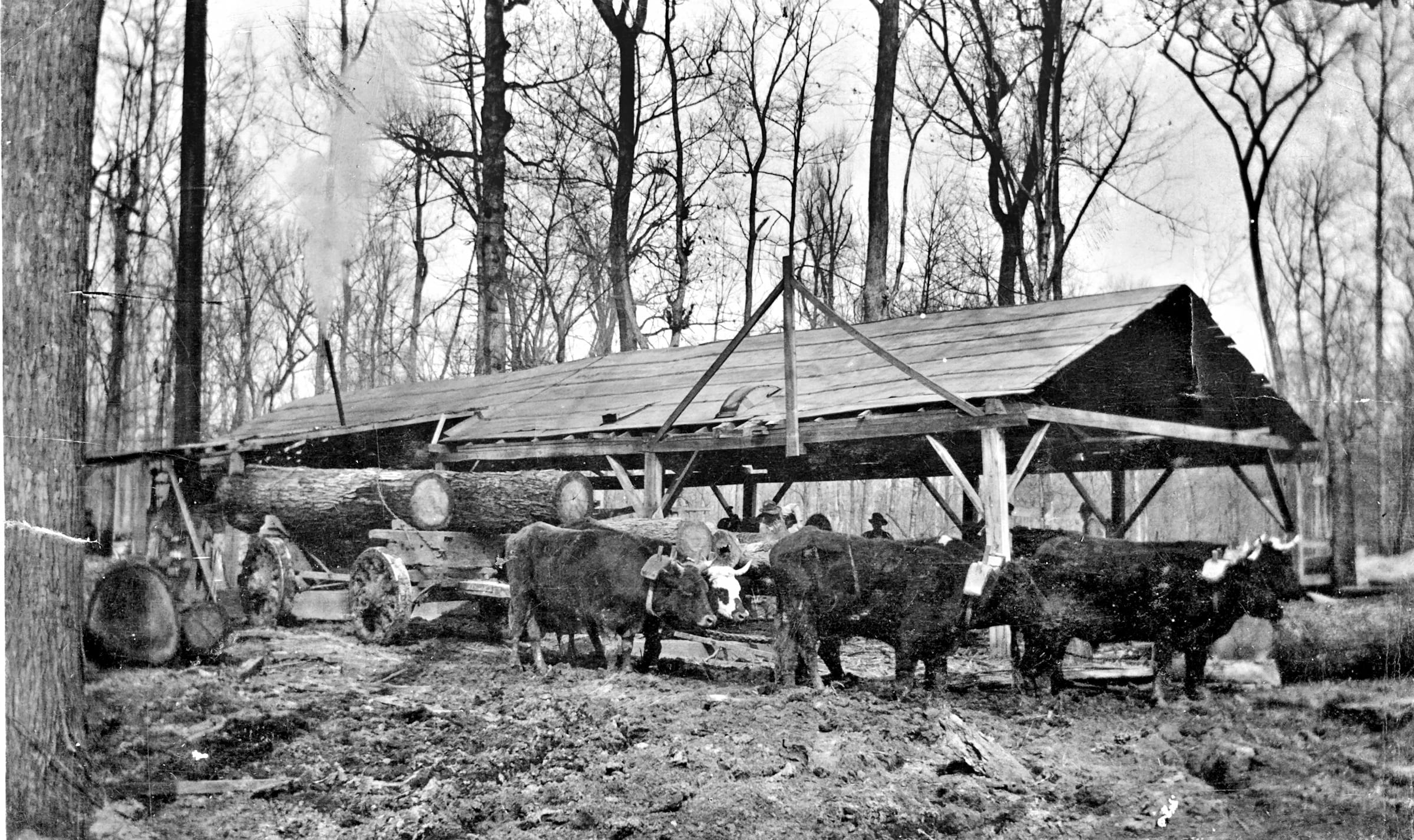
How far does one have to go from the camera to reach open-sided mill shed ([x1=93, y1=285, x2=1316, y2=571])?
28.5 ft

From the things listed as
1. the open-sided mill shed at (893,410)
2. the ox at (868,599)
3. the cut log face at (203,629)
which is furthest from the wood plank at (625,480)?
the cut log face at (203,629)

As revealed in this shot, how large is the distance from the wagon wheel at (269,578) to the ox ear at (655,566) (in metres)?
3.95

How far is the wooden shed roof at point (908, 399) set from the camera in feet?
28.5

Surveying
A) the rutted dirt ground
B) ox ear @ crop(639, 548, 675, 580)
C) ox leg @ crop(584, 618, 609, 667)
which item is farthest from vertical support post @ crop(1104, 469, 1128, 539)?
ox leg @ crop(584, 618, 609, 667)

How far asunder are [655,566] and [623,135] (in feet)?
14.7

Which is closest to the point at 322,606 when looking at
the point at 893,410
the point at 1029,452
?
the point at 893,410

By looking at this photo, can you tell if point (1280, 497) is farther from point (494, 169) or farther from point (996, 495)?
point (494, 169)

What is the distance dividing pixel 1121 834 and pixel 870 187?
6.03m

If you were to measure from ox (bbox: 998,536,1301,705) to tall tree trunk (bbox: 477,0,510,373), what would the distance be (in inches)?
241

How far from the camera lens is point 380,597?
430 inches

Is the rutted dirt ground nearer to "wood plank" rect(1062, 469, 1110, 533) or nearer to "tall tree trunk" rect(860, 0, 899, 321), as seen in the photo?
"wood plank" rect(1062, 469, 1110, 533)

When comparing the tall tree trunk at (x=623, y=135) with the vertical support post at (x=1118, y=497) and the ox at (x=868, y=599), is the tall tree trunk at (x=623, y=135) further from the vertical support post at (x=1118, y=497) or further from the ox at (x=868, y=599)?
the vertical support post at (x=1118, y=497)

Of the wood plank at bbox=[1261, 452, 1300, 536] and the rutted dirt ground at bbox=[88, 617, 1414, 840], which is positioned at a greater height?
the wood plank at bbox=[1261, 452, 1300, 536]

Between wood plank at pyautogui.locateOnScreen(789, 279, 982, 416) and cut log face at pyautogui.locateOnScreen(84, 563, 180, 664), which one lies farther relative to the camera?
wood plank at pyautogui.locateOnScreen(789, 279, 982, 416)
